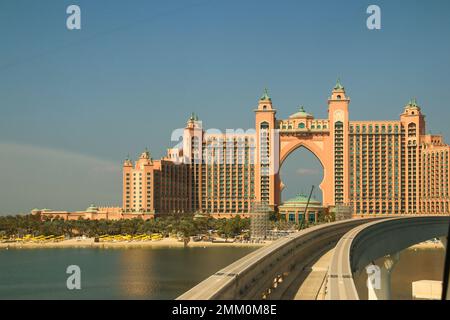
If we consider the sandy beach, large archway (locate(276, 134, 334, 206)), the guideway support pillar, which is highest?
large archway (locate(276, 134, 334, 206))

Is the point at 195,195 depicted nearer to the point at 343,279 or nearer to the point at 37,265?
the point at 37,265

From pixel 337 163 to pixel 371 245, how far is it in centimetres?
7378

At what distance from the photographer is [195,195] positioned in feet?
421

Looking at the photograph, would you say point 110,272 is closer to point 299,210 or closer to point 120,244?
point 120,244

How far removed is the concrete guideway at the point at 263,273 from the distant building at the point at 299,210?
73132 millimetres

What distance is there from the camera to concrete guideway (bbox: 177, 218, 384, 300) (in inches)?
645

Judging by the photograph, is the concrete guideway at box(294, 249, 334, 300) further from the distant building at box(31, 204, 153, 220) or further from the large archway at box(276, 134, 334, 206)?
the distant building at box(31, 204, 153, 220)

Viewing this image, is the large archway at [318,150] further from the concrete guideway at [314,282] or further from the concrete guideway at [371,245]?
the concrete guideway at [314,282]

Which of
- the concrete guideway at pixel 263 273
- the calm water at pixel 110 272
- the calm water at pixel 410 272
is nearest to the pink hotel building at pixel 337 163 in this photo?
the calm water at pixel 410 272

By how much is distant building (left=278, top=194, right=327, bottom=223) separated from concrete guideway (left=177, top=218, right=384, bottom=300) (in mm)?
73132

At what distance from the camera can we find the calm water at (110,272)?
155 ft

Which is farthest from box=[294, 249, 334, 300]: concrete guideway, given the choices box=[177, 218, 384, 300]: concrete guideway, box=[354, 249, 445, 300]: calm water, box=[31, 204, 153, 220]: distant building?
box=[31, 204, 153, 220]: distant building

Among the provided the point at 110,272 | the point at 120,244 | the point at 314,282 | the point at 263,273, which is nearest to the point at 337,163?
Result: the point at 120,244
